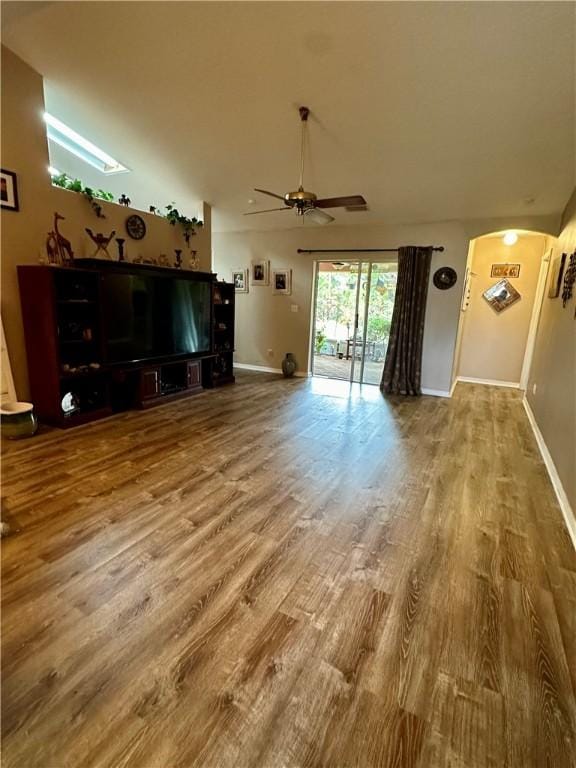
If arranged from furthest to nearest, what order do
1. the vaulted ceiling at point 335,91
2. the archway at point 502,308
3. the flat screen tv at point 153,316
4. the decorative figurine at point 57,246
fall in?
the archway at point 502,308
the flat screen tv at point 153,316
the decorative figurine at point 57,246
the vaulted ceiling at point 335,91

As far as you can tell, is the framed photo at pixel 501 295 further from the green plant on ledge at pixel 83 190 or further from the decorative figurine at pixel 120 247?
the green plant on ledge at pixel 83 190

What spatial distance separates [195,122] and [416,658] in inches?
198

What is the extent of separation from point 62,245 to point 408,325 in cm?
468

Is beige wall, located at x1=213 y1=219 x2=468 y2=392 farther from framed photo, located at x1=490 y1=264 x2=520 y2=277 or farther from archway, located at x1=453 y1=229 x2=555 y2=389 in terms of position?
framed photo, located at x1=490 y1=264 x2=520 y2=277

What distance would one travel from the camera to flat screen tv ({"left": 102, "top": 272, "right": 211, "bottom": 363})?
4.05m

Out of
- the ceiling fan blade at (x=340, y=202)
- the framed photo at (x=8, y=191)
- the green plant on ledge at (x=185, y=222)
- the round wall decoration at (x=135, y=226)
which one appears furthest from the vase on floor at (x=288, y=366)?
the framed photo at (x=8, y=191)

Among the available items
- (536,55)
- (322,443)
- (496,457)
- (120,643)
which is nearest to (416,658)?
(120,643)

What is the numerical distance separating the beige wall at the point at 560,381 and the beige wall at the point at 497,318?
4.42ft

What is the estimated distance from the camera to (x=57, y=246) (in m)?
3.79

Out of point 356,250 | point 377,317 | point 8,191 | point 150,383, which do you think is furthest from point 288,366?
point 8,191

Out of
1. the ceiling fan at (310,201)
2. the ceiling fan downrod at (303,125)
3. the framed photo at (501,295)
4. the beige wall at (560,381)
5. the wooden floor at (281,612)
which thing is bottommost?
the wooden floor at (281,612)

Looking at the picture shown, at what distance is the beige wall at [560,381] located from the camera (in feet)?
8.86

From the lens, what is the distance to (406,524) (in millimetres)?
2326

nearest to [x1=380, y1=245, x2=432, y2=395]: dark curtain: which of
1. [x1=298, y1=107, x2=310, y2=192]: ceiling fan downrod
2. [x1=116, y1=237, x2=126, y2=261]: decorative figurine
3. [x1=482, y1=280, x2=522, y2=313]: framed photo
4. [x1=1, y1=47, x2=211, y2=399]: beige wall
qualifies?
[x1=482, y1=280, x2=522, y2=313]: framed photo
